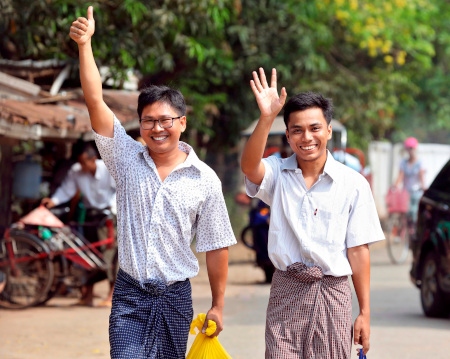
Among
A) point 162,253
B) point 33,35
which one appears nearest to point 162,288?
point 162,253

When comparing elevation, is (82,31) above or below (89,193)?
above

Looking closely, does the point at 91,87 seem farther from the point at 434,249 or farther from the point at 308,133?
the point at 434,249

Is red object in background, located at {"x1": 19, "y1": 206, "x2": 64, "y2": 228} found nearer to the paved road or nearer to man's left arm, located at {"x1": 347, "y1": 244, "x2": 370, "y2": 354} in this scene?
the paved road

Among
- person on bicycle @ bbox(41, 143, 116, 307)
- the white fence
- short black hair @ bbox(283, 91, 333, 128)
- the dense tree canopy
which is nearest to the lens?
short black hair @ bbox(283, 91, 333, 128)

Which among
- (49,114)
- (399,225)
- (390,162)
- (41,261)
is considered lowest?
(399,225)

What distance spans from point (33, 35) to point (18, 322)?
401 cm

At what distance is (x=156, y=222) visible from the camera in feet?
15.5

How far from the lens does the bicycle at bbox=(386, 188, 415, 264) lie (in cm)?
1750

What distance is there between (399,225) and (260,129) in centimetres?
1386

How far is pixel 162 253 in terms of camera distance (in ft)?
15.5

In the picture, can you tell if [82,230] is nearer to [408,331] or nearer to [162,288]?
[408,331]

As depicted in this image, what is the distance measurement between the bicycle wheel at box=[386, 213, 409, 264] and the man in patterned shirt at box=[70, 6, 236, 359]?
12.3 metres

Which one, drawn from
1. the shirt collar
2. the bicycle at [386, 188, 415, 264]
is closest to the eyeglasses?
the shirt collar

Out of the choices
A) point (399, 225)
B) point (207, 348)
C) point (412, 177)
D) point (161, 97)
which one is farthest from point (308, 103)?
point (412, 177)
